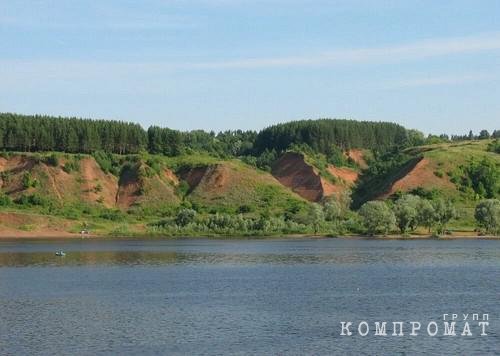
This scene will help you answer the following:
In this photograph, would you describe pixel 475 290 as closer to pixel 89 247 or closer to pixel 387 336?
pixel 387 336

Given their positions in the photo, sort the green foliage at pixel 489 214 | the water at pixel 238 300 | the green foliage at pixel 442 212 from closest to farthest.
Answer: the water at pixel 238 300
the green foliage at pixel 489 214
the green foliage at pixel 442 212

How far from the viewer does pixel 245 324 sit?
64.9 meters

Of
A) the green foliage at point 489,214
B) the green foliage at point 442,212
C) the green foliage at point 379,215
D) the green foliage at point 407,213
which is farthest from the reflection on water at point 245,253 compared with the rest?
the green foliage at point 489,214

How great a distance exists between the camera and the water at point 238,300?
187 ft

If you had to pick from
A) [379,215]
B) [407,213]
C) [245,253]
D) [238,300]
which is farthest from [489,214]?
[238,300]

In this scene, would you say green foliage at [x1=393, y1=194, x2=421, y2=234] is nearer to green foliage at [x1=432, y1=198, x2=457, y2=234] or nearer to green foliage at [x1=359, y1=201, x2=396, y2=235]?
green foliage at [x1=359, y1=201, x2=396, y2=235]

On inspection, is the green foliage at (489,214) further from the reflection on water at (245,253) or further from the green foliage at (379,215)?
the green foliage at (379,215)

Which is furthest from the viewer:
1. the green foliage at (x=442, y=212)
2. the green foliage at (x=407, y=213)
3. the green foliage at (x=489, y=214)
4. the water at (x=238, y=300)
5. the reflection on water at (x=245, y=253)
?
the green foliage at (x=442, y=212)

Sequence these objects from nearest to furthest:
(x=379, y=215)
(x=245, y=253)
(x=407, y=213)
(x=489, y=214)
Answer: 1. (x=245, y=253)
2. (x=489, y=214)
3. (x=407, y=213)
4. (x=379, y=215)

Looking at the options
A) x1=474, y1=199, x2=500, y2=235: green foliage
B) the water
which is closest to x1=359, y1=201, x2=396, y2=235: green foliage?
x1=474, y1=199, x2=500, y2=235: green foliage

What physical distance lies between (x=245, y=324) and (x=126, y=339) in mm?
9758

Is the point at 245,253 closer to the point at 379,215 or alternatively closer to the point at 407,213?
the point at 379,215

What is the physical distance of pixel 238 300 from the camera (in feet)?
261

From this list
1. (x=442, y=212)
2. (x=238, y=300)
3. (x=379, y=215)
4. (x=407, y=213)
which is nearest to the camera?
(x=238, y=300)
